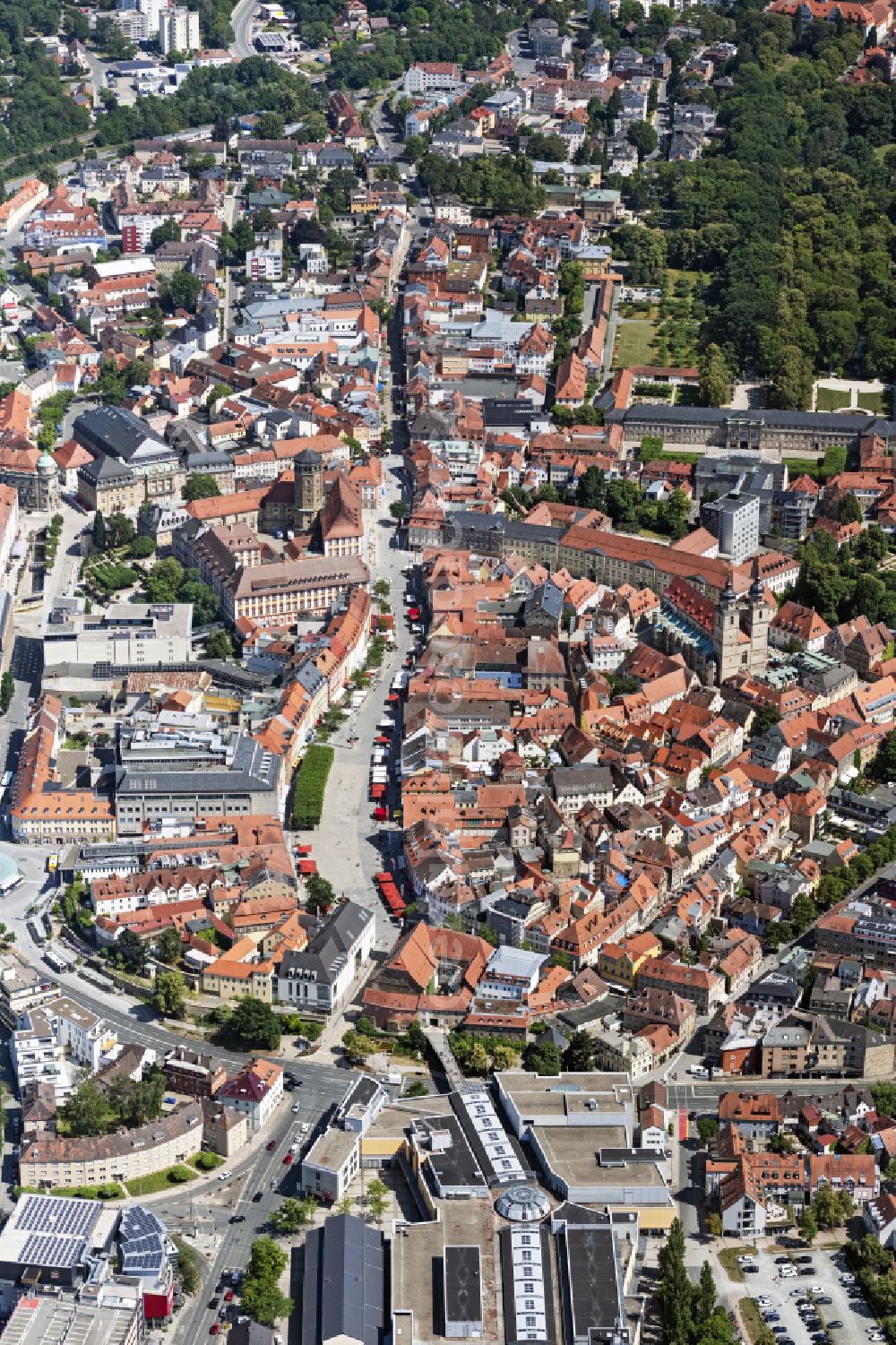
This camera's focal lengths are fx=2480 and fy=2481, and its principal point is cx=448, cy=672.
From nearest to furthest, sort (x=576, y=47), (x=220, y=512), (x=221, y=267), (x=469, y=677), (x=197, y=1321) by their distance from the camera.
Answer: (x=197, y=1321) < (x=469, y=677) < (x=220, y=512) < (x=221, y=267) < (x=576, y=47)

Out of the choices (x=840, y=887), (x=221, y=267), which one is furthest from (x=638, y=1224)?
(x=221, y=267)

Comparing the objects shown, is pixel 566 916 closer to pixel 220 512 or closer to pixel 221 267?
pixel 220 512

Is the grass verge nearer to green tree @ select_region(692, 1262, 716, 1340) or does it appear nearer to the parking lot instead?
green tree @ select_region(692, 1262, 716, 1340)

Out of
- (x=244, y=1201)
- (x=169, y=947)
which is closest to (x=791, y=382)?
(x=169, y=947)

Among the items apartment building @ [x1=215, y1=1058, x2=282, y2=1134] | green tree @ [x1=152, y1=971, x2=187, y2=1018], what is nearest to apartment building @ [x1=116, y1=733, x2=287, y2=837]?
green tree @ [x1=152, y1=971, x2=187, y2=1018]

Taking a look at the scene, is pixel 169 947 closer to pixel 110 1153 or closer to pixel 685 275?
pixel 110 1153

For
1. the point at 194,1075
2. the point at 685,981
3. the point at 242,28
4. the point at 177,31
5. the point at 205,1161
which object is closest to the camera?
the point at 205,1161
